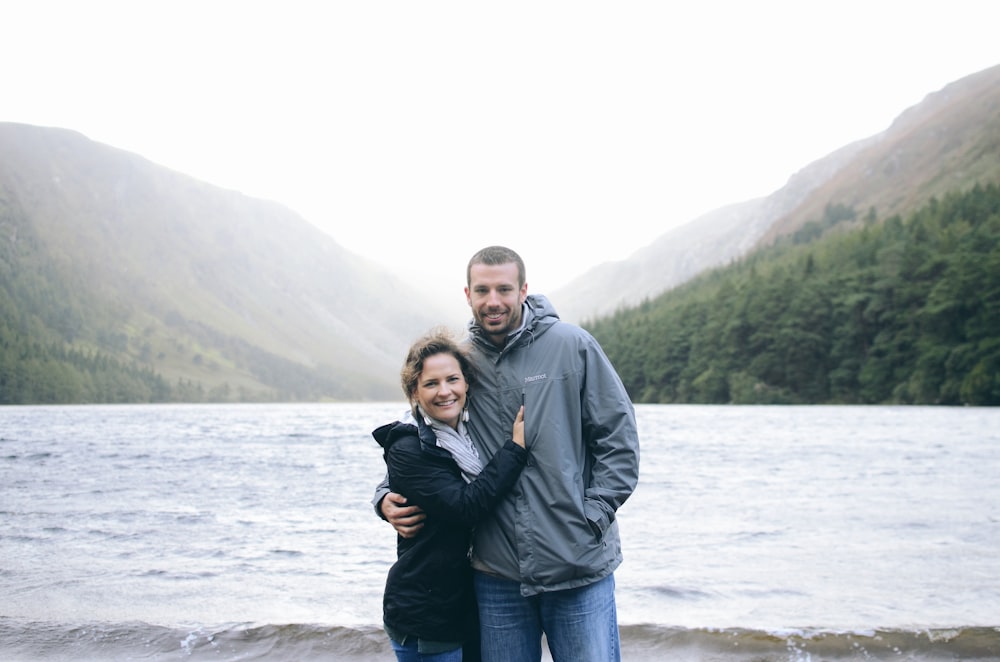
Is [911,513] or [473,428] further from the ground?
[473,428]

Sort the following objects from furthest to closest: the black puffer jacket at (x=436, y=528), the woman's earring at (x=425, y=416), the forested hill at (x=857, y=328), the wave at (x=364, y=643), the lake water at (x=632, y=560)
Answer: the forested hill at (x=857, y=328), the lake water at (x=632, y=560), the wave at (x=364, y=643), the woman's earring at (x=425, y=416), the black puffer jacket at (x=436, y=528)

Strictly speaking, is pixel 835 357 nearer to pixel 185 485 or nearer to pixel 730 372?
pixel 730 372

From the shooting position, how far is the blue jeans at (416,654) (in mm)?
4445

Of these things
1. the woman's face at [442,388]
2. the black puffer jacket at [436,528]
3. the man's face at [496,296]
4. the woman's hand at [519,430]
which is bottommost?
the black puffer jacket at [436,528]

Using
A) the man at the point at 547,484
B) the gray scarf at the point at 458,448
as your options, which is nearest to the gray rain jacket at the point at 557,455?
the man at the point at 547,484

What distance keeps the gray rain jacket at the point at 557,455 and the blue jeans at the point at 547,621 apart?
116 millimetres

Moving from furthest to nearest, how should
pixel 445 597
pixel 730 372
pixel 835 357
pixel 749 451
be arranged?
pixel 730 372, pixel 835 357, pixel 749 451, pixel 445 597

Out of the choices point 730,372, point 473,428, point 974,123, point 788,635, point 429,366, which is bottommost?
point 730,372

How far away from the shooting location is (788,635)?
8484 mm

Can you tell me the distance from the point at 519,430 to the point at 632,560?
32.8 ft

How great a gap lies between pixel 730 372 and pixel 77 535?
307 feet

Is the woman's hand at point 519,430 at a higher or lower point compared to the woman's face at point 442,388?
lower

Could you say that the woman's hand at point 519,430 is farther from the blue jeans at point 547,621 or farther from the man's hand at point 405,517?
the blue jeans at point 547,621

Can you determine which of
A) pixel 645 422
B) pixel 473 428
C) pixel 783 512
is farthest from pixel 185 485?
pixel 645 422
